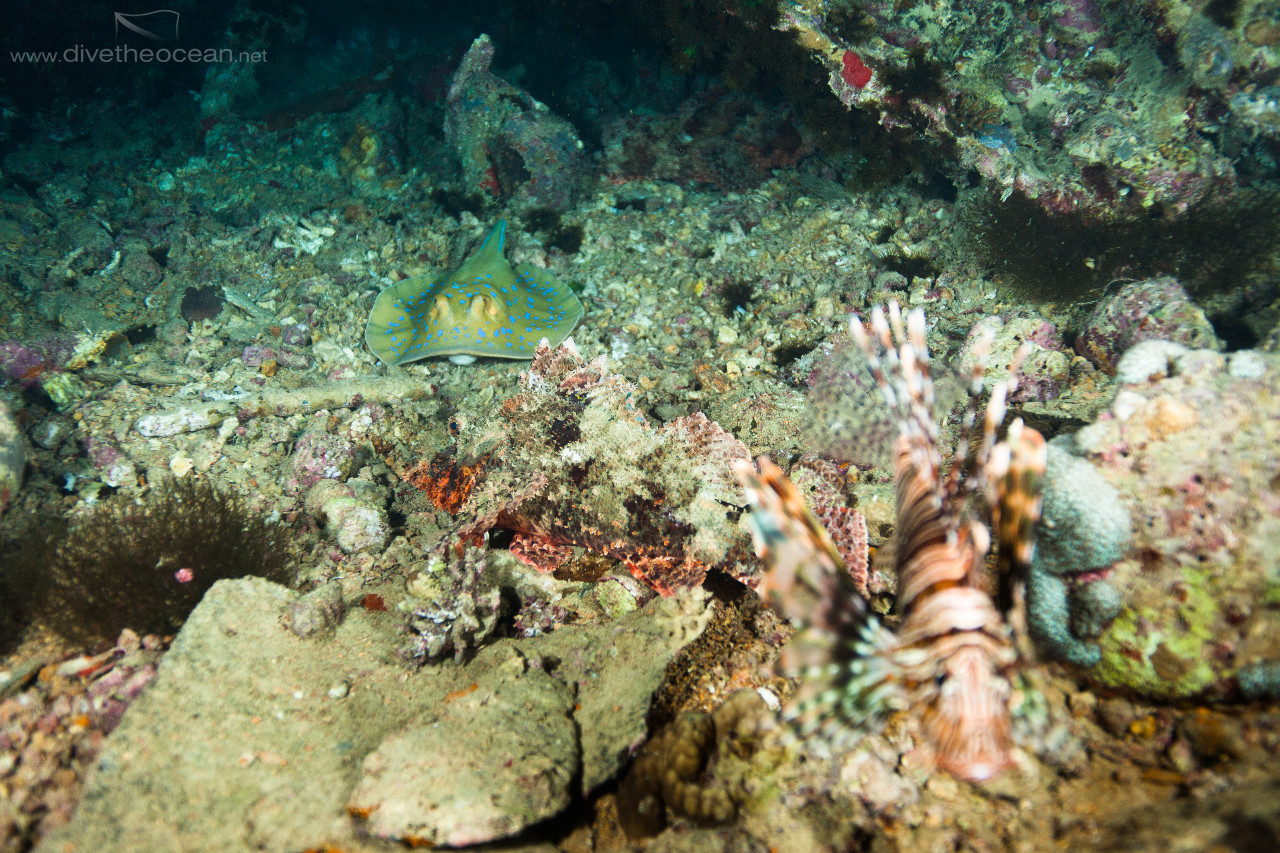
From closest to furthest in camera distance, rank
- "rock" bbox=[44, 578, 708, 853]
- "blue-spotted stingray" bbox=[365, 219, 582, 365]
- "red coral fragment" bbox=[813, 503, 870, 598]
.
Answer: "rock" bbox=[44, 578, 708, 853] → "red coral fragment" bbox=[813, 503, 870, 598] → "blue-spotted stingray" bbox=[365, 219, 582, 365]

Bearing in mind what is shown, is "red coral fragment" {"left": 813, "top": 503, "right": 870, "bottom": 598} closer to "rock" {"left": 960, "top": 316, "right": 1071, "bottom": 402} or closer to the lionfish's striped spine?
the lionfish's striped spine

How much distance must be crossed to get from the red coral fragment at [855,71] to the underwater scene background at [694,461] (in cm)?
4

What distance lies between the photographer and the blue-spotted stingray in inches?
242

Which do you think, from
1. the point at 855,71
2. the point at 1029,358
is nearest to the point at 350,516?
the point at 1029,358

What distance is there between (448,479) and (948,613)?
133 inches

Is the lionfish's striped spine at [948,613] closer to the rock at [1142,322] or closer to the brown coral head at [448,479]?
the brown coral head at [448,479]

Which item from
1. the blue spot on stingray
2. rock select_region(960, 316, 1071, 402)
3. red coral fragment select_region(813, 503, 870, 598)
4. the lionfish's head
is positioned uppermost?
the blue spot on stingray

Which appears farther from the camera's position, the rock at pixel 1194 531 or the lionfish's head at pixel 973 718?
the rock at pixel 1194 531

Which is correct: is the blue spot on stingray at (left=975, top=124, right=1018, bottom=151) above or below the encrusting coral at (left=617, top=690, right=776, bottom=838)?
above

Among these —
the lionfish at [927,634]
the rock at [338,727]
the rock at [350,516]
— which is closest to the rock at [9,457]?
the rock at [350,516]

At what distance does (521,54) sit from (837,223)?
969cm

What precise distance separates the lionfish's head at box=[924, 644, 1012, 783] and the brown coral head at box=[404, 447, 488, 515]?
3.05 m

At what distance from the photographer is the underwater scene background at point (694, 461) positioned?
6.95ft

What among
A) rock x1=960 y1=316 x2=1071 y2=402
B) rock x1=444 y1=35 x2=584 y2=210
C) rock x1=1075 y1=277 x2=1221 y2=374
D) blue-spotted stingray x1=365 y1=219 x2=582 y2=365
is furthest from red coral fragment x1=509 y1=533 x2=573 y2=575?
rock x1=444 y1=35 x2=584 y2=210
